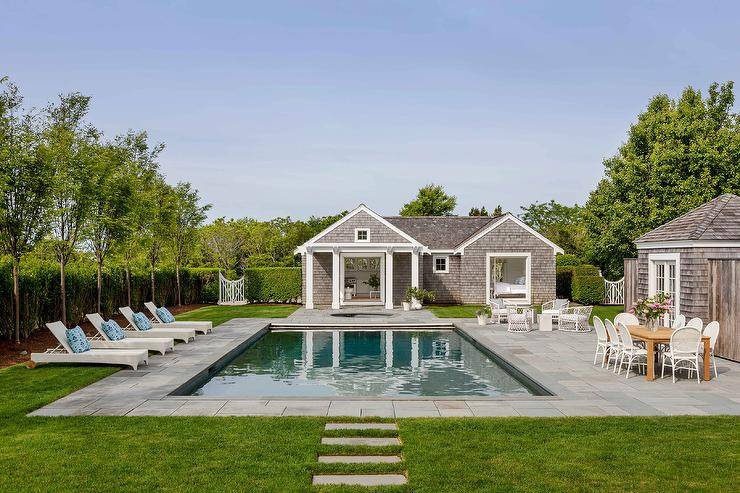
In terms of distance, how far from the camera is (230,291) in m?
32.2

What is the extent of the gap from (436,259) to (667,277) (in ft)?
50.9

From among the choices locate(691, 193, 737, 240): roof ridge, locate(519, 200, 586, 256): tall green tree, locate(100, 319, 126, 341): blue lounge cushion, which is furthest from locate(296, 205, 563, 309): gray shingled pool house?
locate(519, 200, 586, 256): tall green tree

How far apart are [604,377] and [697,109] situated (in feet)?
70.5

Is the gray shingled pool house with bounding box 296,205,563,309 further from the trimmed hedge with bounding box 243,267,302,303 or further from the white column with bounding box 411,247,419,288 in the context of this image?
the trimmed hedge with bounding box 243,267,302,303

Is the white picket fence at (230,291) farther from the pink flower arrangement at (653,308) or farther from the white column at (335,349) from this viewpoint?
the pink flower arrangement at (653,308)

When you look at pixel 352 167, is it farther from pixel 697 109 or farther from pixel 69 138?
pixel 69 138

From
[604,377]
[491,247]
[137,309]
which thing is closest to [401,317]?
[491,247]

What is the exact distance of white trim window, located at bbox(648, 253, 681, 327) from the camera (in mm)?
16094

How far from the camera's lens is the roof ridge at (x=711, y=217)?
50.7 feet

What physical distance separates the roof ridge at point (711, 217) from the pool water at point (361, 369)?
6.34 metres

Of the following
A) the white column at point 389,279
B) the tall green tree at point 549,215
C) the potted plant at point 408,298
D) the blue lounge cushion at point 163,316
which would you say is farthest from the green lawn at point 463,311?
the tall green tree at point 549,215

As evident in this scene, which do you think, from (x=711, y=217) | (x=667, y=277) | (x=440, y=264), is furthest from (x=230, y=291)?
(x=711, y=217)

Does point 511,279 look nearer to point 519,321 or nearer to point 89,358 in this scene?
point 519,321

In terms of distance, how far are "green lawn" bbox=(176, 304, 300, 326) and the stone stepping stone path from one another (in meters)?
15.5
